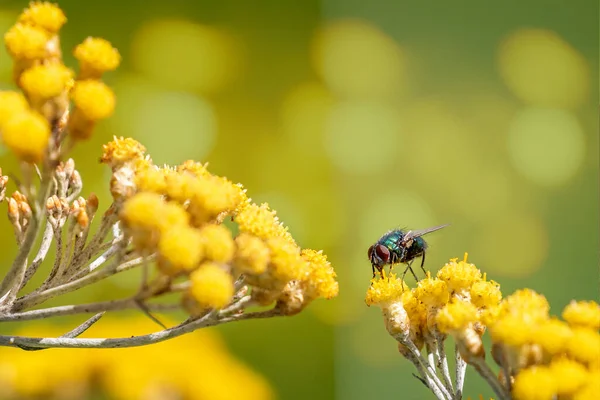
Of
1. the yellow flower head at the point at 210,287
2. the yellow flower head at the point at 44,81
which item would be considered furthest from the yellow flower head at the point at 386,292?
the yellow flower head at the point at 44,81

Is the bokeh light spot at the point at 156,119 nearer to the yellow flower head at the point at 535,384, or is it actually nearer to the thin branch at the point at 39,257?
the thin branch at the point at 39,257

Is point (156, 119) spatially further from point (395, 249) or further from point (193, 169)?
point (193, 169)

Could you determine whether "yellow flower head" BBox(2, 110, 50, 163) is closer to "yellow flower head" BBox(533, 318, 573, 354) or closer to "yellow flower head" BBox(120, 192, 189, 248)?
"yellow flower head" BBox(120, 192, 189, 248)

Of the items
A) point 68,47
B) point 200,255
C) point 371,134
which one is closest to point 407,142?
point 371,134

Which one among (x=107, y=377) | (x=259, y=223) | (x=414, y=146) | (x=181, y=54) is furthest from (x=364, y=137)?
(x=259, y=223)

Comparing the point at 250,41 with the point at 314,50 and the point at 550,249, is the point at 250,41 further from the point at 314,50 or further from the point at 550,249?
the point at 550,249
